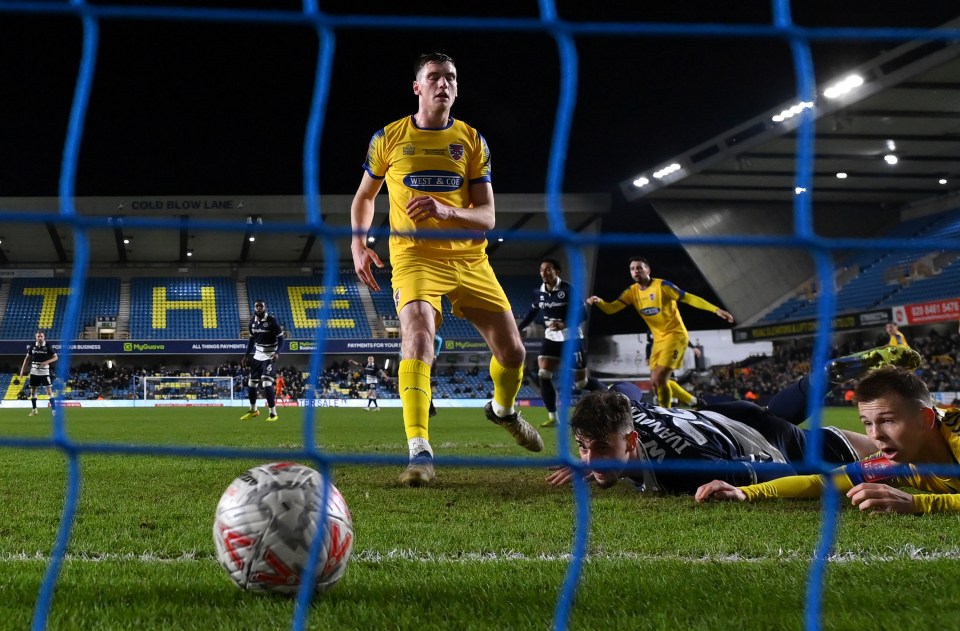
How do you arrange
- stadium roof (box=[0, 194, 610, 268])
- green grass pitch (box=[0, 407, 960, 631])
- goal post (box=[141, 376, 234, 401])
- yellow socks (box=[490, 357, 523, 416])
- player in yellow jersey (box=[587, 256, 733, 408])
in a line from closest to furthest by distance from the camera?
green grass pitch (box=[0, 407, 960, 631])
yellow socks (box=[490, 357, 523, 416])
player in yellow jersey (box=[587, 256, 733, 408])
goal post (box=[141, 376, 234, 401])
stadium roof (box=[0, 194, 610, 268])

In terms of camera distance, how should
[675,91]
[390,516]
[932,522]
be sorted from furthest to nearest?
[675,91], [390,516], [932,522]

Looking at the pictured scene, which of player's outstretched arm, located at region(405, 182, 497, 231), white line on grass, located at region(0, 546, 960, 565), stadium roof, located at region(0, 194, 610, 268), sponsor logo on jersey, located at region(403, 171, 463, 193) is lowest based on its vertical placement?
white line on grass, located at region(0, 546, 960, 565)

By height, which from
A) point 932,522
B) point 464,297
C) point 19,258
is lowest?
point 932,522

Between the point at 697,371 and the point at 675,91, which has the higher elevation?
the point at 675,91

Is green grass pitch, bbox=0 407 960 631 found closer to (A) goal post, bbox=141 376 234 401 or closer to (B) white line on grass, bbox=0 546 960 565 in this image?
(B) white line on grass, bbox=0 546 960 565

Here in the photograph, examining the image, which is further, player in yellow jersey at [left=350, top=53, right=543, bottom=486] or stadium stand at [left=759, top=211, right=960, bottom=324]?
stadium stand at [left=759, top=211, right=960, bottom=324]

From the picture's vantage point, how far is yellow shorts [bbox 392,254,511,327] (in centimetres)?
436

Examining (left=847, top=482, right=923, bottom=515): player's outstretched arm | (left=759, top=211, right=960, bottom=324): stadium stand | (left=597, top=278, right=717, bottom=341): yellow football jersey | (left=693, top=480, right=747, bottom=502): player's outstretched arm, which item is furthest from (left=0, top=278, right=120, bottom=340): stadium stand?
(left=847, top=482, right=923, bottom=515): player's outstretched arm

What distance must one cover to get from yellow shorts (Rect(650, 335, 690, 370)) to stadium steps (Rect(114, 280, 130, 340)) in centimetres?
2509

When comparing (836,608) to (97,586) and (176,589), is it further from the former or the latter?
(97,586)

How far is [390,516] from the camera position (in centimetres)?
329

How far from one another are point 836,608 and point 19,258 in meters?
36.5

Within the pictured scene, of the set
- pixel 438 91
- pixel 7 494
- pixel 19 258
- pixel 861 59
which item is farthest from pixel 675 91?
pixel 19 258

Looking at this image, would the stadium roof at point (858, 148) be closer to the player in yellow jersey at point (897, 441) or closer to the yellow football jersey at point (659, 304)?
the yellow football jersey at point (659, 304)
